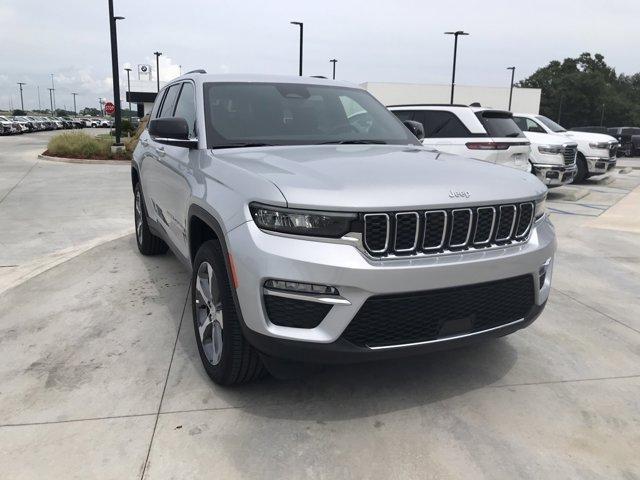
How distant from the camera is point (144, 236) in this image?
5699 mm

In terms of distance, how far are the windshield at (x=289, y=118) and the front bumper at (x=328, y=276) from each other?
1.21 metres

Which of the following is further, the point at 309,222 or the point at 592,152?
the point at 592,152

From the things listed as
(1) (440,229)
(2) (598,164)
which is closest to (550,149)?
(2) (598,164)

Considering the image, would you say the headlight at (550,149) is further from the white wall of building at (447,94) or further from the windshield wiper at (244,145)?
the white wall of building at (447,94)

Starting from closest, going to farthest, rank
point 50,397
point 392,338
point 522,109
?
1. point 392,338
2. point 50,397
3. point 522,109

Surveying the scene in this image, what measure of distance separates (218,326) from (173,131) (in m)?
1.28

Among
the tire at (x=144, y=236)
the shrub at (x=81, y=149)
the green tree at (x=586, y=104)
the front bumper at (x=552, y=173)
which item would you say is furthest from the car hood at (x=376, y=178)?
the green tree at (x=586, y=104)

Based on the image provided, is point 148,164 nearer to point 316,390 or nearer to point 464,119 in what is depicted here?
point 316,390

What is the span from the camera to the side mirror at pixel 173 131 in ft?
11.3

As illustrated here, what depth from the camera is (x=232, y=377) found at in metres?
2.95

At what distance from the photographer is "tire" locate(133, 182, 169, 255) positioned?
561cm

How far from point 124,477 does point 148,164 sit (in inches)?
129

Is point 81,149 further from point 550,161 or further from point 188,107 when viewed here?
point 188,107

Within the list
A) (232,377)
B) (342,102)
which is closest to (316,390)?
(232,377)
